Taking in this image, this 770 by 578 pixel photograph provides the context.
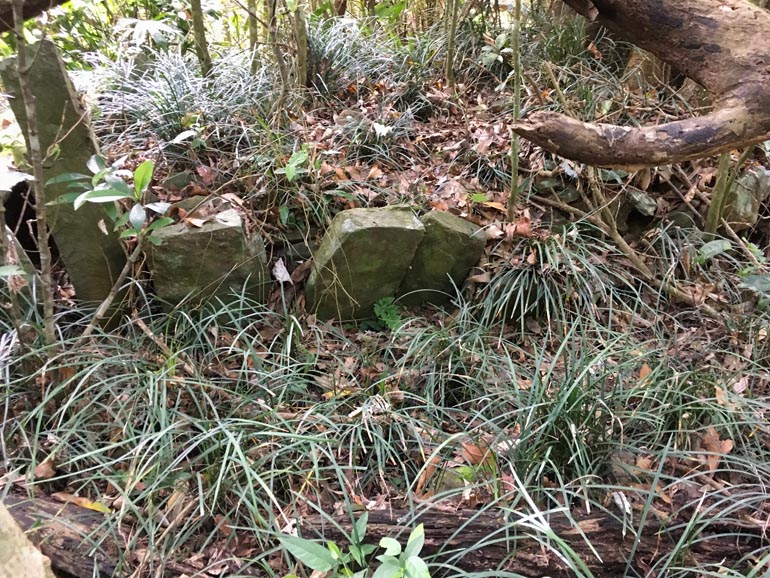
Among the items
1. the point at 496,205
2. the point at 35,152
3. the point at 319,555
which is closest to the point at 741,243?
the point at 496,205

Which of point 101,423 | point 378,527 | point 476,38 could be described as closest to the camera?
point 378,527

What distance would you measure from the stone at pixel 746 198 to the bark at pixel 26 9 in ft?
11.9

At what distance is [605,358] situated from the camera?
7.25 feet

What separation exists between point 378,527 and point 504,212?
207 cm

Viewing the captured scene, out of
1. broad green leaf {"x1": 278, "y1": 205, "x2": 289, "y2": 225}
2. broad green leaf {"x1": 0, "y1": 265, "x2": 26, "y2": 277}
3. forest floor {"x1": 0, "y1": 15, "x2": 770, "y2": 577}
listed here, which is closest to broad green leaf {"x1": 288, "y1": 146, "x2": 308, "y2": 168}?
forest floor {"x1": 0, "y1": 15, "x2": 770, "y2": 577}

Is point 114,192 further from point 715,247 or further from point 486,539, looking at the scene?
point 715,247

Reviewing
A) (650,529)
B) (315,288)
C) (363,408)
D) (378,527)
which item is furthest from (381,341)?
(650,529)

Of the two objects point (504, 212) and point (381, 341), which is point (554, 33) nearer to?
point (504, 212)

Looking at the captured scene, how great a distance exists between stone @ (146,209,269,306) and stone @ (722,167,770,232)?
294cm

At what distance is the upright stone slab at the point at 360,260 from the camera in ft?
8.68

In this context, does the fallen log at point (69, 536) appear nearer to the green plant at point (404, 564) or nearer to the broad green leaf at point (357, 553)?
the broad green leaf at point (357, 553)

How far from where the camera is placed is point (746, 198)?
3.34m

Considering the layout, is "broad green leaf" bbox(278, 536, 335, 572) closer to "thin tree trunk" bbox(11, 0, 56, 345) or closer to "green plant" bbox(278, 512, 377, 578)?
"green plant" bbox(278, 512, 377, 578)

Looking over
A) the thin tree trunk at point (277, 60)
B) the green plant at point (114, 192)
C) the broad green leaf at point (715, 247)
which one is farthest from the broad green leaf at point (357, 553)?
the thin tree trunk at point (277, 60)
